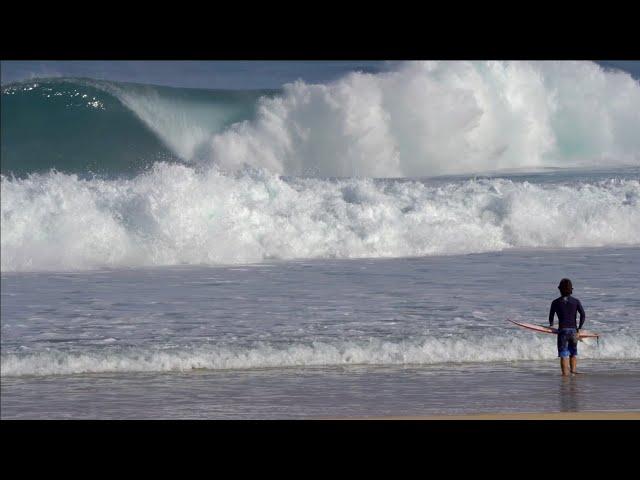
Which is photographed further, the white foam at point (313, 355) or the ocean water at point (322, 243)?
the white foam at point (313, 355)

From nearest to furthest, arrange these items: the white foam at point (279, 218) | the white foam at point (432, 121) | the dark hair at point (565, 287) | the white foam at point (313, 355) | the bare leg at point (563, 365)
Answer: the dark hair at point (565, 287), the bare leg at point (563, 365), the white foam at point (313, 355), the white foam at point (279, 218), the white foam at point (432, 121)

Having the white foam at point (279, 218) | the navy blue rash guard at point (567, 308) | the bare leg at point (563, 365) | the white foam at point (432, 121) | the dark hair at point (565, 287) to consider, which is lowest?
the bare leg at point (563, 365)

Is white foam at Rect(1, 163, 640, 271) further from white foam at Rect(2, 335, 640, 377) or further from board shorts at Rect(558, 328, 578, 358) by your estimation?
board shorts at Rect(558, 328, 578, 358)

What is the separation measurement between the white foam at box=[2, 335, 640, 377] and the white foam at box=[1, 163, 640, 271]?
365 centimetres

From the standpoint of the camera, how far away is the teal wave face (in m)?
16.5

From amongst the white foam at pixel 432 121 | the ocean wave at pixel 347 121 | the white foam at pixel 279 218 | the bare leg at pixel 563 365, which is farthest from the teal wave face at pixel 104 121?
the bare leg at pixel 563 365

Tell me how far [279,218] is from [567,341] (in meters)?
6.70

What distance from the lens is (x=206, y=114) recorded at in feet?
57.9

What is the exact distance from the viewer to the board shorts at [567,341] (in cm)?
645

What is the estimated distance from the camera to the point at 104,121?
17422 millimetres

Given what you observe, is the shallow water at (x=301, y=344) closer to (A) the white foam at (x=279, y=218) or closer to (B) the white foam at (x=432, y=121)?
(A) the white foam at (x=279, y=218)

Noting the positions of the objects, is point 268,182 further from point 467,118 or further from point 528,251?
point 467,118

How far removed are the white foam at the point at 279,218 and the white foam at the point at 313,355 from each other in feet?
12.0

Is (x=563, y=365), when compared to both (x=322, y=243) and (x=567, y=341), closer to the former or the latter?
(x=567, y=341)
